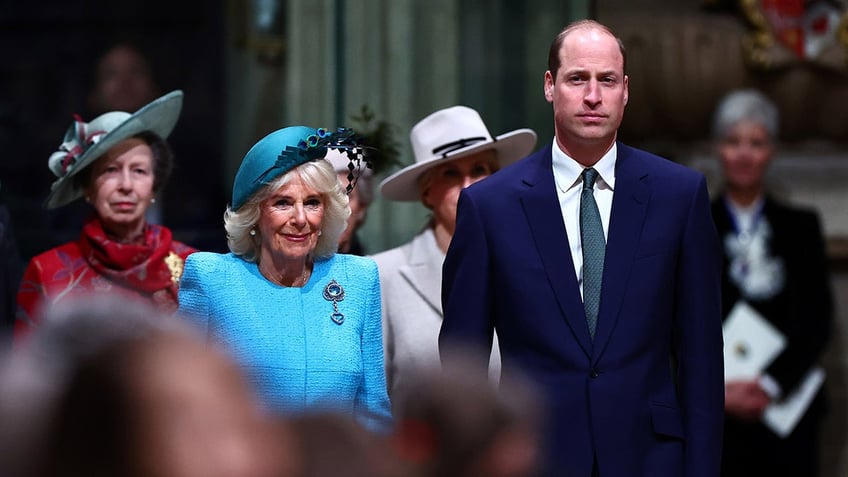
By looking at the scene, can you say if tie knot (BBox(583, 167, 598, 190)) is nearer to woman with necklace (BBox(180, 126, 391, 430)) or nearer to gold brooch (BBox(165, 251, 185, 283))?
woman with necklace (BBox(180, 126, 391, 430))

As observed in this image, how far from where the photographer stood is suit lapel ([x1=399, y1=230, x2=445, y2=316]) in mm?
4801

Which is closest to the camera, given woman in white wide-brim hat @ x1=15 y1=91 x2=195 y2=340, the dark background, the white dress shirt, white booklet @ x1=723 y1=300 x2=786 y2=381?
the white dress shirt

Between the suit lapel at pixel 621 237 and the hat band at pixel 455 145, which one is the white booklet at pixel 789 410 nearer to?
the hat band at pixel 455 145

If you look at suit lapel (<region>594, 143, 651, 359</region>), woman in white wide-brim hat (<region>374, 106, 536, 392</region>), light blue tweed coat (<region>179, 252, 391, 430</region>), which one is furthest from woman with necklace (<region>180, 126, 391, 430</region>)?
woman in white wide-brim hat (<region>374, 106, 536, 392</region>)

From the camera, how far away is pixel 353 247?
549 centimetres

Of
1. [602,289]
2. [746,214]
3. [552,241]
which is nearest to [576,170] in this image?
[552,241]

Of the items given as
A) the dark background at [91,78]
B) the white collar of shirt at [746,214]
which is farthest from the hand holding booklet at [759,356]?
the dark background at [91,78]

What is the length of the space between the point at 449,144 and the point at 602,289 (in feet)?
4.47

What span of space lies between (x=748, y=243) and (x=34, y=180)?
3210mm

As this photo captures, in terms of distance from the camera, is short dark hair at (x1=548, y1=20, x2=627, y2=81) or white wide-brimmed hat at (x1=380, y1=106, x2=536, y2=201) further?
white wide-brimmed hat at (x1=380, y1=106, x2=536, y2=201)

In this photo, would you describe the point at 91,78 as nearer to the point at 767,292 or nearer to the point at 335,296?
the point at 767,292

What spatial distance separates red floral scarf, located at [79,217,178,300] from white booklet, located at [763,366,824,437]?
9.27 ft

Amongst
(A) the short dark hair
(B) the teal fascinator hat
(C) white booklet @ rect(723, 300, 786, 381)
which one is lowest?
(C) white booklet @ rect(723, 300, 786, 381)

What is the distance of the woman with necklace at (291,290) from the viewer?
12.2ft
